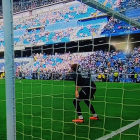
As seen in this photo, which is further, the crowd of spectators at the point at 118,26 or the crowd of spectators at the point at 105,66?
the crowd of spectators at the point at 118,26

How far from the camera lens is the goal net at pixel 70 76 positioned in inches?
137

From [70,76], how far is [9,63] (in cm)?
806

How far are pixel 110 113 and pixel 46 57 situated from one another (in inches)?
362

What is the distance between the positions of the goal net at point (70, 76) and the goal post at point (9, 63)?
1038 millimetres

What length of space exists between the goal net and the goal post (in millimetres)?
1038

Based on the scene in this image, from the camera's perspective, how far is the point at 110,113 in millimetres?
4770

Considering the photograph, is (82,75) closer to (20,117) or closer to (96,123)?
(96,123)

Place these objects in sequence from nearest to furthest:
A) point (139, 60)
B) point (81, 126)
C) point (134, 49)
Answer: point (81, 126)
point (139, 60)
point (134, 49)

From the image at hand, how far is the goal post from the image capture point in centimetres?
191

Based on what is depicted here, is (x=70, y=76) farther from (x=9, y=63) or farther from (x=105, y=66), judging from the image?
(x=9, y=63)

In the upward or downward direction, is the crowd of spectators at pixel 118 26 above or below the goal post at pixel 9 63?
above

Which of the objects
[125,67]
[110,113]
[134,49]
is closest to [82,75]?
[110,113]

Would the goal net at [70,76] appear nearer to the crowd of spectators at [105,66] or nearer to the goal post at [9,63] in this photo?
the crowd of spectators at [105,66]

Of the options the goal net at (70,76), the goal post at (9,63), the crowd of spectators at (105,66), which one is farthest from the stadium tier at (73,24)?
the goal post at (9,63)
